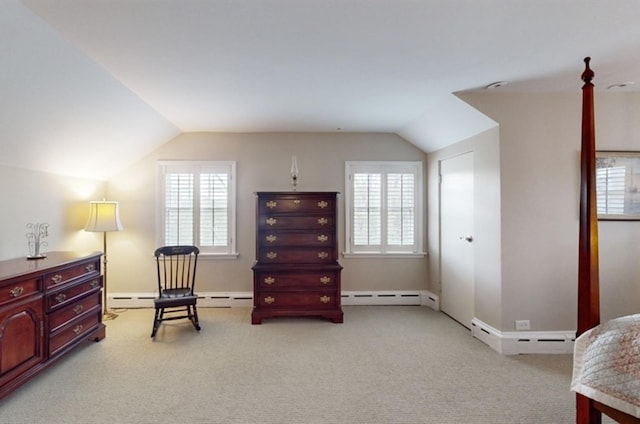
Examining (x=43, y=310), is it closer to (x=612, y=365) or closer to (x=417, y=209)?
(x=612, y=365)

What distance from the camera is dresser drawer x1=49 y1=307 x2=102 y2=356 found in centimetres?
253

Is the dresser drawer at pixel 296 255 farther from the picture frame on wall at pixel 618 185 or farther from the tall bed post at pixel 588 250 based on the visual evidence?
the picture frame on wall at pixel 618 185

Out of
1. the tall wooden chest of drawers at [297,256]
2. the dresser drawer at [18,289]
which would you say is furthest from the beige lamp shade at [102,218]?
the tall wooden chest of drawers at [297,256]

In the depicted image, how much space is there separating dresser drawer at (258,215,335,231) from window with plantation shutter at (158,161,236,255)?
75 cm

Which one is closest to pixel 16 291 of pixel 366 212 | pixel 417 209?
pixel 366 212

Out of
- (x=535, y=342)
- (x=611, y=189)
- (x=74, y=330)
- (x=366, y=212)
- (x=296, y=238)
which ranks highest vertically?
(x=611, y=189)

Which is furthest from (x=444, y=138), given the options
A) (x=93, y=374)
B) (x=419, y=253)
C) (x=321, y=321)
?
(x=93, y=374)

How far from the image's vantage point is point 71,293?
2.73m

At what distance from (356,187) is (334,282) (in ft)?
4.72

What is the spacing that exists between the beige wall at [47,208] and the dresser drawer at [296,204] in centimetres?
224

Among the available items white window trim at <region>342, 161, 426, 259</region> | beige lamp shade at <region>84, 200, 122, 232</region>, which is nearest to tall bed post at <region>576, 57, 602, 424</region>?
white window trim at <region>342, 161, 426, 259</region>

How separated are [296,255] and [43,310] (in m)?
2.39

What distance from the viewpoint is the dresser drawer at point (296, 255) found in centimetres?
374

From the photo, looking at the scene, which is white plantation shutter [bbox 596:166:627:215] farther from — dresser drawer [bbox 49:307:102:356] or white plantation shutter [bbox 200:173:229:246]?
dresser drawer [bbox 49:307:102:356]
